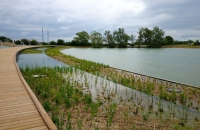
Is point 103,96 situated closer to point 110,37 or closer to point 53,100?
point 53,100

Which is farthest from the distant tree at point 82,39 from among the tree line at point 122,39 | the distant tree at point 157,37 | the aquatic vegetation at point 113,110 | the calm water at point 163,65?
the aquatic vegetation at point 113,110

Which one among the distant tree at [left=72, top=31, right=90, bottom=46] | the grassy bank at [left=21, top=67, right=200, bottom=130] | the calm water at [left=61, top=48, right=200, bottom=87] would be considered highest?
the distant tree at [left=72, top=31, right=90, bottom=46]

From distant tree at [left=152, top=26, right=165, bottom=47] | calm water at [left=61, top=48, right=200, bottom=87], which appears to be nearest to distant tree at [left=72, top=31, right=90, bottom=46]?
distant tree at [left=152, top=26, right=165, bottom=47]

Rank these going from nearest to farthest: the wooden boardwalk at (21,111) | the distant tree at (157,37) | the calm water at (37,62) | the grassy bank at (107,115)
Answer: the wooden boardwalk at (21,111) → the grassy bank at (107,115) → the calm water at (37,62) → the distant tree at (157,37)

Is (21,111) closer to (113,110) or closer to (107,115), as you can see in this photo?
(107,115)

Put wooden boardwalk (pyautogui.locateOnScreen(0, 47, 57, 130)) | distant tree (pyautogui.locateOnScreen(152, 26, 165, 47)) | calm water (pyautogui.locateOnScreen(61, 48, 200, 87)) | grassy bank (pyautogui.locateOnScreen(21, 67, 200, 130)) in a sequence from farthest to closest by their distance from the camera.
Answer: distant tree (pyautogui.locateOnScreen(152, 26, 165, 47)), calm water (pyautogui.locateOnScreen(61, 48, 200, 87)), grassy bank (pyautogui.locateOnScreen(21, 67, 200, 130)), wooden boardwalk (pyautogui.locateOnScreen(0, 47, 57, 130))

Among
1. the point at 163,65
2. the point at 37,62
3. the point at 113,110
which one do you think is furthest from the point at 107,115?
the point at 37,62

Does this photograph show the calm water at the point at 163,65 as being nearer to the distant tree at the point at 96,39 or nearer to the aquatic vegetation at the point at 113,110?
the aquatic vegetation at the point at 113,110

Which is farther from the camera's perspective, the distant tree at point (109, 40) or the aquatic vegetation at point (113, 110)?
the distant tree at point (109, 40)

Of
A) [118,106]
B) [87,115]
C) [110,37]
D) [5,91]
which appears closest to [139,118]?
[118,106]

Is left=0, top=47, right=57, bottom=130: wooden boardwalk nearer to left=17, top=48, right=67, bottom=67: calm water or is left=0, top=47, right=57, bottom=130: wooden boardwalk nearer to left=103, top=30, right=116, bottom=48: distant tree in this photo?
left=17, top=48, right=67, bottom=67: calm water

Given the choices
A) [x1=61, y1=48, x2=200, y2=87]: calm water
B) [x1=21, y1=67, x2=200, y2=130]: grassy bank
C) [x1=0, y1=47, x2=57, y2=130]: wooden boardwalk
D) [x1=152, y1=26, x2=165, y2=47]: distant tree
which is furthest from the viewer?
[x1=152, y1=26, x2=165, y2=47]: distant tree

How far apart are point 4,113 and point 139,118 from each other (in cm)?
252

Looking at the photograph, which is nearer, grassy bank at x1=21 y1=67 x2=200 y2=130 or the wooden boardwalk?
the wooden boardwalk
